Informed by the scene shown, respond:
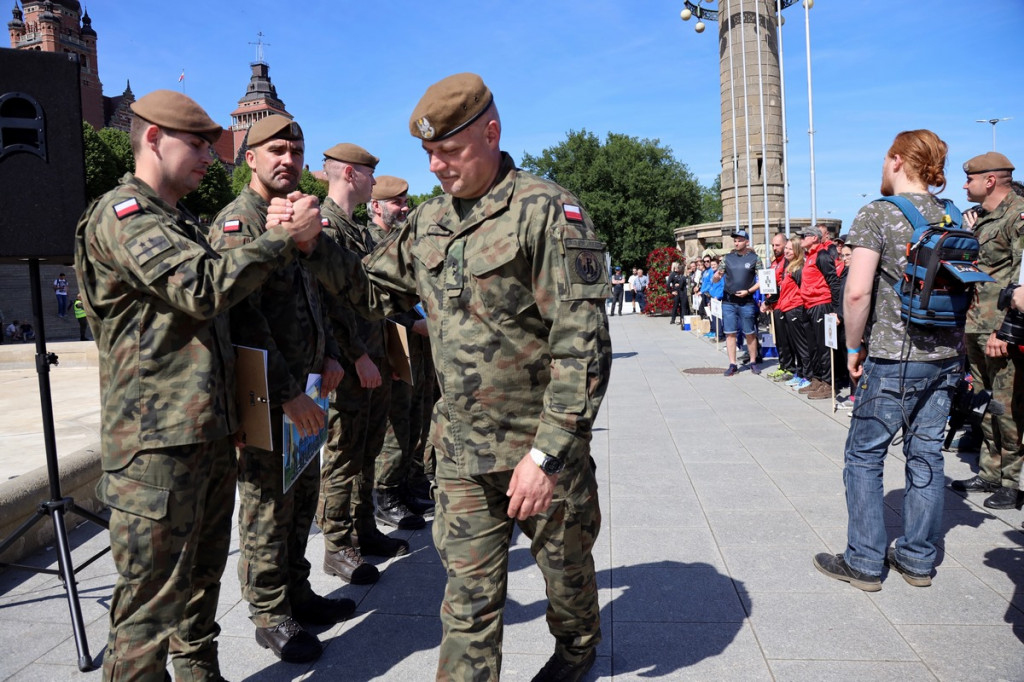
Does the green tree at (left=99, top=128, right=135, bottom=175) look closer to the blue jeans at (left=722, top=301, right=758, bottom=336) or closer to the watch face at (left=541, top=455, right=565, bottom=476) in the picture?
the blue jeans at (left=722, top=301, right=758, bottom=336)

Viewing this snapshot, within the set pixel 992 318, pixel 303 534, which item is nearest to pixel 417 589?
pixel 303 534

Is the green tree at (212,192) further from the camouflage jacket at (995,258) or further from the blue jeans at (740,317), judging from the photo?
the camouflage jacket at (995,258)

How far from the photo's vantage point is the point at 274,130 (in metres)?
3.18

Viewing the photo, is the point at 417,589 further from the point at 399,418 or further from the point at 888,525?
the point at 888,525

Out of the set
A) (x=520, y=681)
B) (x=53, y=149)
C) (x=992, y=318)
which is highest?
(x=53, y=149)

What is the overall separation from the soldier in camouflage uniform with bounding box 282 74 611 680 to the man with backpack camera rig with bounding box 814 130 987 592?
1920 millimetres

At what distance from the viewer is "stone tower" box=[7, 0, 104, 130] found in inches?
2904

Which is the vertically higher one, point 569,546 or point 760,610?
point 569,546

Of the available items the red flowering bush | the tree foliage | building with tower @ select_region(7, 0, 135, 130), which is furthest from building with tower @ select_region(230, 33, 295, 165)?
the red flowering bush

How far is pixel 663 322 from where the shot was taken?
78.9ft

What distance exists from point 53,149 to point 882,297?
3.94 meters

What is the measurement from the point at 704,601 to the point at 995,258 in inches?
144

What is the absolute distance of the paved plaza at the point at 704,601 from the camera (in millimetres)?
3031

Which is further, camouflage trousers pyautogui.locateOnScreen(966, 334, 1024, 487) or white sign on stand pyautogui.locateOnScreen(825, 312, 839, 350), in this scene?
white sign on stand pyautogui.locateOnScreen(825, 312, 839, 350)
